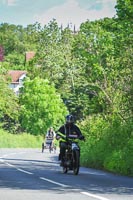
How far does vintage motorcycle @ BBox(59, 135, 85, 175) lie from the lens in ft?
65.5

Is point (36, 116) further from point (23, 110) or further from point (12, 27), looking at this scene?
point (12, 27)

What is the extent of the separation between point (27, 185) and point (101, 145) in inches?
453

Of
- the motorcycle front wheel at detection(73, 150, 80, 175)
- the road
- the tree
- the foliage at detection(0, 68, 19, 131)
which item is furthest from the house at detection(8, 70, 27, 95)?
the road

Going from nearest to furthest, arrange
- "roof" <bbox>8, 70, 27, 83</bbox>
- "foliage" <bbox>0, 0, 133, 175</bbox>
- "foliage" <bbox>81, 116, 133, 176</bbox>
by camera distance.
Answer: "foliage" <bbox>81, 116, 133, 176</bbox> < "foliage" <bbox>0, 0, 133, 175</bbox> < "roof" <bbox>8, 70, 27, 83</bbox>

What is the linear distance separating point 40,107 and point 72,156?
6436 cm

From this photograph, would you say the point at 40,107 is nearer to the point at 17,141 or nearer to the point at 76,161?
the point at 17,141

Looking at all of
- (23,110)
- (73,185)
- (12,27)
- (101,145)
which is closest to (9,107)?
(23,110)

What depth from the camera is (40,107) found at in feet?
277

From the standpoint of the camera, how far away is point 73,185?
15438 millimetres

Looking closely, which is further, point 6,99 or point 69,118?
point 6,99

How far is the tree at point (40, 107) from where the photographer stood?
8325 cm

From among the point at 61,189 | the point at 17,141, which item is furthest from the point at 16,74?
the point at 61,189

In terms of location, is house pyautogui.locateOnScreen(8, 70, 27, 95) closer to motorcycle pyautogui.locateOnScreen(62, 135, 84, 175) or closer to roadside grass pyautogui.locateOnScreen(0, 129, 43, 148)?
roadside grass pyautogui.locateOnScreen(0, 129, 43, 148)

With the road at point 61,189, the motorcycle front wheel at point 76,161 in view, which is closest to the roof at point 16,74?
the motorcycle front wheel at point 76,161
